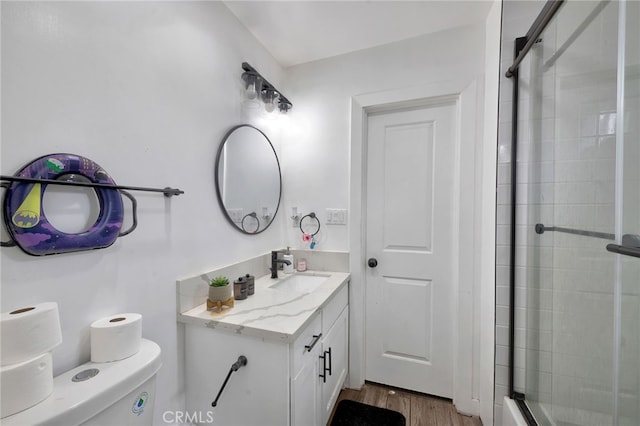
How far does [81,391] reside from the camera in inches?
25.8

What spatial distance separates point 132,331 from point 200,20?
4.73 feet

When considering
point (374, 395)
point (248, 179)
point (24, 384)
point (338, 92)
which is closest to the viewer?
point (24, 384)

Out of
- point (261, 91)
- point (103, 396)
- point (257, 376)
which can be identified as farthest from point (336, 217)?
point (103, 396)

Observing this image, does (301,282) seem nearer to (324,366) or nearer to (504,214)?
(324,366)

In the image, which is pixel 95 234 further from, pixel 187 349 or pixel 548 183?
pixel 548 183

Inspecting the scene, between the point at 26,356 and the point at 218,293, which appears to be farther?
the point at 218,293

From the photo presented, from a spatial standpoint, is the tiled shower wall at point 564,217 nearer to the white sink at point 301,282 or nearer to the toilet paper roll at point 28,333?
the white sink at point 301,282

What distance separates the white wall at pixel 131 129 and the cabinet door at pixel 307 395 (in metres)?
0.56

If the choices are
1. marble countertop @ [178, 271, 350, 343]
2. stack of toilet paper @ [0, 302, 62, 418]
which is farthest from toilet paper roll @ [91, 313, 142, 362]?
marble countertop @ [178, 271, 350, 343]

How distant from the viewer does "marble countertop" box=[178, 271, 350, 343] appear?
0.96 metres

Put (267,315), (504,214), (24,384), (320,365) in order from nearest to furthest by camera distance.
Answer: (24,384) → (267,315) → (320,365) → (504,214)

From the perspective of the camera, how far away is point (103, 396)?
664mm

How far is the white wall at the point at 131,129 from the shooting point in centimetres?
68

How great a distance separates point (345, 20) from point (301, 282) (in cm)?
173
